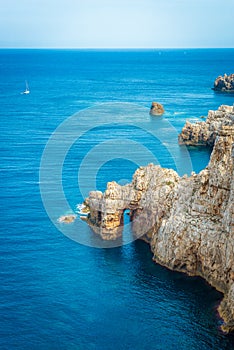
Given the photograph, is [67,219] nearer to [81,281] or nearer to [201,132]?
[81,281]

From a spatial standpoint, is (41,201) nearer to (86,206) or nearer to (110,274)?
(86,206)

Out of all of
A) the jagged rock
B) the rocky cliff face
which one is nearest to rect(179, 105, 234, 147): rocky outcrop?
the rocky cliff face

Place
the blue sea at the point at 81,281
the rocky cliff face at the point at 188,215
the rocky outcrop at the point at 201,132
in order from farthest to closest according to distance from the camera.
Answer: the rocky outcrop at the point at 201,132 < the rocky cliff face at the point at 188,215 < the blue sea at the point at 81,281

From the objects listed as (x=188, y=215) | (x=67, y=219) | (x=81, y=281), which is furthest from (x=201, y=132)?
(x=81, y=281)

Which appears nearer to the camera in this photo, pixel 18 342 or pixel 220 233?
pixel 18 342

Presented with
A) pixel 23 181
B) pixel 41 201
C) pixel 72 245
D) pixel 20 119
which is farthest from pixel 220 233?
pixel 20 119

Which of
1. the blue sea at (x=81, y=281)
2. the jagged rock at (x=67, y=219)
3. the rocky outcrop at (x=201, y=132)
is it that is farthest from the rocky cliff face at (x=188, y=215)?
the rocky outcrop at (x=201, y=132)

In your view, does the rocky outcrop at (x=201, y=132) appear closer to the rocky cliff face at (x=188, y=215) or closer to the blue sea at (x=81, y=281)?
the blue sea at (x=81, y=281)

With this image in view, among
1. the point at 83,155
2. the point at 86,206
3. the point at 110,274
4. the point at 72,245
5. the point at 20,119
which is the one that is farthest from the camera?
the point at 20,119
